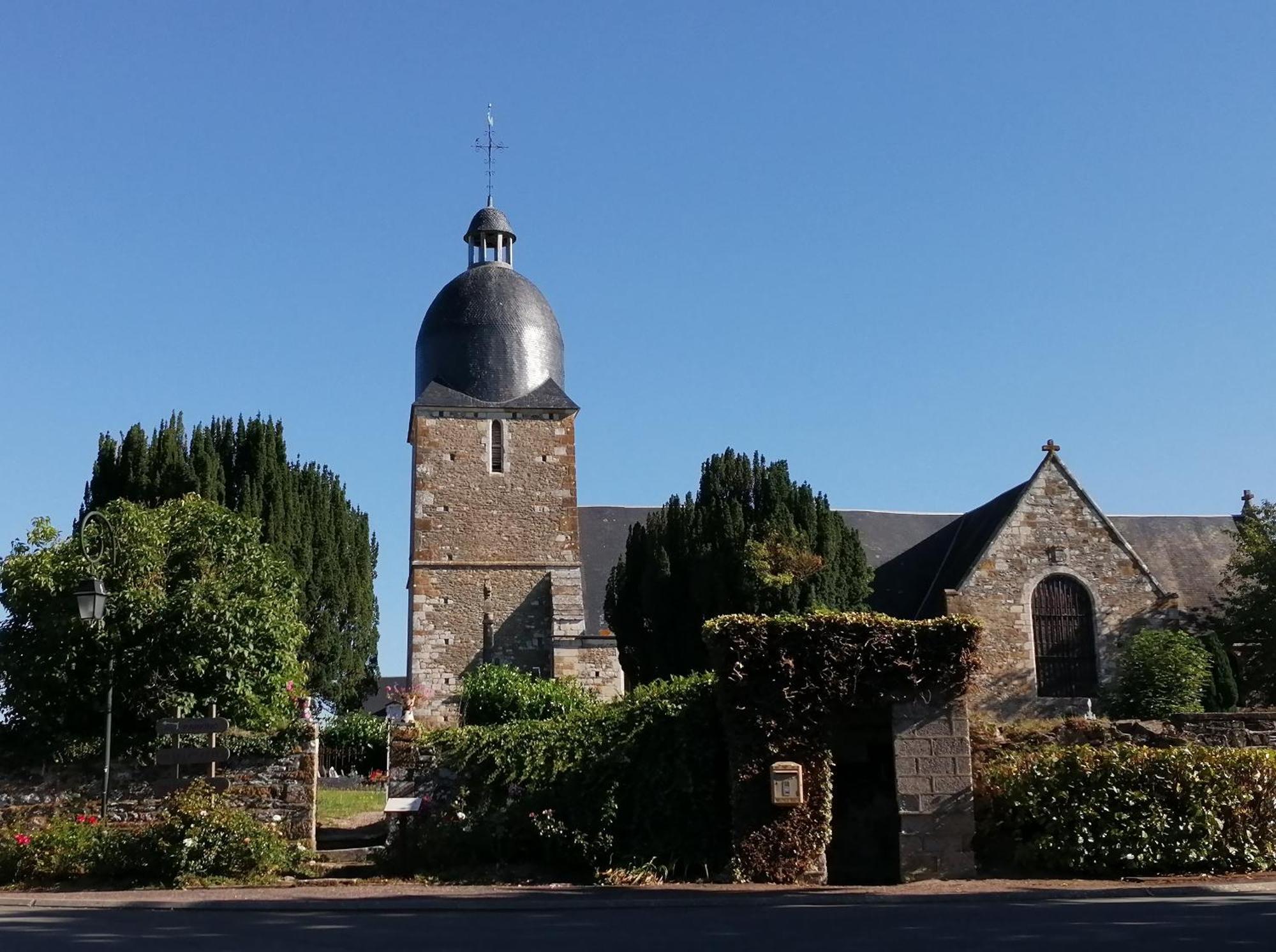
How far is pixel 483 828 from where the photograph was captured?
1267 cm

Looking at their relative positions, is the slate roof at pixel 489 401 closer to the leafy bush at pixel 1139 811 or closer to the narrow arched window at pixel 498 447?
the narrow arched window at pixel 498 447

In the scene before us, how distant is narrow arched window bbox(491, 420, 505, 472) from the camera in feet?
96.1

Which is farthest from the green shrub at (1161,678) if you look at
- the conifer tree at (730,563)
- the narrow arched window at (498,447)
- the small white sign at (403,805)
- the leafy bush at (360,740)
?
the narrow arched window at (498,447)

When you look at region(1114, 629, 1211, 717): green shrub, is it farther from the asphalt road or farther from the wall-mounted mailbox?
the asphalt road

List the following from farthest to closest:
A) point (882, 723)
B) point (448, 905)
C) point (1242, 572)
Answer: point (1242, 572)
point (882, 723)
point (448, 905)

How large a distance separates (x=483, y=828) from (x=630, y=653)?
14486 mm

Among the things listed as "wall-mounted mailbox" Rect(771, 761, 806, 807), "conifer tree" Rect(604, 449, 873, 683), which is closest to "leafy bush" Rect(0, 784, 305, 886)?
"wall-mounted mailbox" Rect(771, 761, 806, 807)

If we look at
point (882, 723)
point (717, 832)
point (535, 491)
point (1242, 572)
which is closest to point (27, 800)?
point (717, 832)

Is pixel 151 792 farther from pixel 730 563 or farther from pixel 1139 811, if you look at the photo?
pixel 730 563

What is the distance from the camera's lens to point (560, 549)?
94.6 feet

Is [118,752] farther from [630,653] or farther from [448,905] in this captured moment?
[630,653]

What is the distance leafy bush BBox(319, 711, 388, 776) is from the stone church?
192cm

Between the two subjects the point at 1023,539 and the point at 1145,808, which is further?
the point at 1023,539

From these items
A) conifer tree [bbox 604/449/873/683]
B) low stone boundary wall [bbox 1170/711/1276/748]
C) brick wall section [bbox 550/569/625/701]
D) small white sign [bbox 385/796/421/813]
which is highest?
conifer tree [bbox 604/449/873/683]
